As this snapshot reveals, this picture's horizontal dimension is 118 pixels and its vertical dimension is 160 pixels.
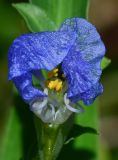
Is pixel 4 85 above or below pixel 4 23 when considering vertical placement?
below

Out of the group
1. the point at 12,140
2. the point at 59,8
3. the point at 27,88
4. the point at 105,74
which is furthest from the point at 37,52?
the point at 105,74

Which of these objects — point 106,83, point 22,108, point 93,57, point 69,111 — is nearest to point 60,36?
point 93,57

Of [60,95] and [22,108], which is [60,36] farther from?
[22,108]

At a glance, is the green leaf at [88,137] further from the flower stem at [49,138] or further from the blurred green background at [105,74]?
the blurred green background at [105,74]

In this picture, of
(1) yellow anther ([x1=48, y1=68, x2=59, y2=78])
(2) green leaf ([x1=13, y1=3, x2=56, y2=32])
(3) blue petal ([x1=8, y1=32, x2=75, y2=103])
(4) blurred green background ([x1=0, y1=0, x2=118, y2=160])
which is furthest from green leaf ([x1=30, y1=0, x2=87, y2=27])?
(4) blurred green background ([x1=0, y1=0, x2=118, y2=160])

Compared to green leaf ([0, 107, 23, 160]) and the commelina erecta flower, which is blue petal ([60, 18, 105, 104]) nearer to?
the commelina erecta flower

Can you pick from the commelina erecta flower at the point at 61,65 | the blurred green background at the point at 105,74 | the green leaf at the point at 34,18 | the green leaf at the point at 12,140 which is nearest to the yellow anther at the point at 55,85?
the commelina erecta flower at the point at 61,65

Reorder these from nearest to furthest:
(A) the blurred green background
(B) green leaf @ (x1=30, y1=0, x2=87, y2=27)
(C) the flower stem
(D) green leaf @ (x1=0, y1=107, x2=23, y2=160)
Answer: (C) the flower stem, (B) green leaf @ (x1=30, y1=0, x2=87, y2=27), (D) green leaf @ (x1=0, y1=107, x2=23, y2=160), (A) the blurred green background

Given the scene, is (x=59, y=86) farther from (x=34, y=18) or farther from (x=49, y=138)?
(x=34, y=18)
